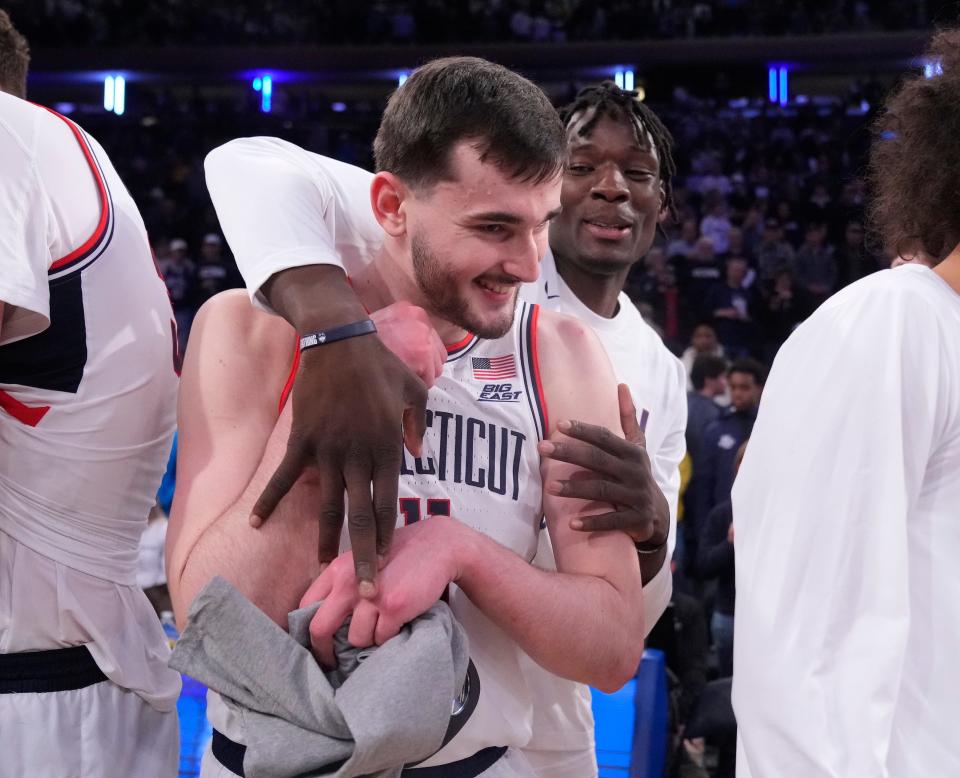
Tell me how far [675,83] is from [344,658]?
19.2 meters

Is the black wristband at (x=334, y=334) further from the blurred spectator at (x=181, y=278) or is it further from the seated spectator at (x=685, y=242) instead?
the seated spectator at (x=685, y=242)

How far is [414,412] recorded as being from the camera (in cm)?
158

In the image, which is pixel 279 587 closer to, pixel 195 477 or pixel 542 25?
pixel 195 477

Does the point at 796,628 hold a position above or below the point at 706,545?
above

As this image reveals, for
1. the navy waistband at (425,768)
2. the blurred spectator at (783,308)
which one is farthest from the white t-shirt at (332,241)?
the blurred spectator at (783,308)

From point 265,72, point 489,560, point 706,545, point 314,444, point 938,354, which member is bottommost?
point 706,545

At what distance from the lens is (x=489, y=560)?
1.66 m

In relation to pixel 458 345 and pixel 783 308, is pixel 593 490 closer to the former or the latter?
pixel 458 345

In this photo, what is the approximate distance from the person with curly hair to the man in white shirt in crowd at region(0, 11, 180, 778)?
106 cm

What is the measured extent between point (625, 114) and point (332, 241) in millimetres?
1440

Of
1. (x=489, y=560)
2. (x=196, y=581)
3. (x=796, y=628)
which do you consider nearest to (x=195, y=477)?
(x=196, y=581)

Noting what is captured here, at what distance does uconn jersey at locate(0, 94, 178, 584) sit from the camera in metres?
1.85

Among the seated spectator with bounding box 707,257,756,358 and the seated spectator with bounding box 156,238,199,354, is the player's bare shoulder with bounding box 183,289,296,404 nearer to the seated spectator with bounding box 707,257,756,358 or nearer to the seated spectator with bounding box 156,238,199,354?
the seated spectator with bounding box 707,257,756,358

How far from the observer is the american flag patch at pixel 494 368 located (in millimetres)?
1904
